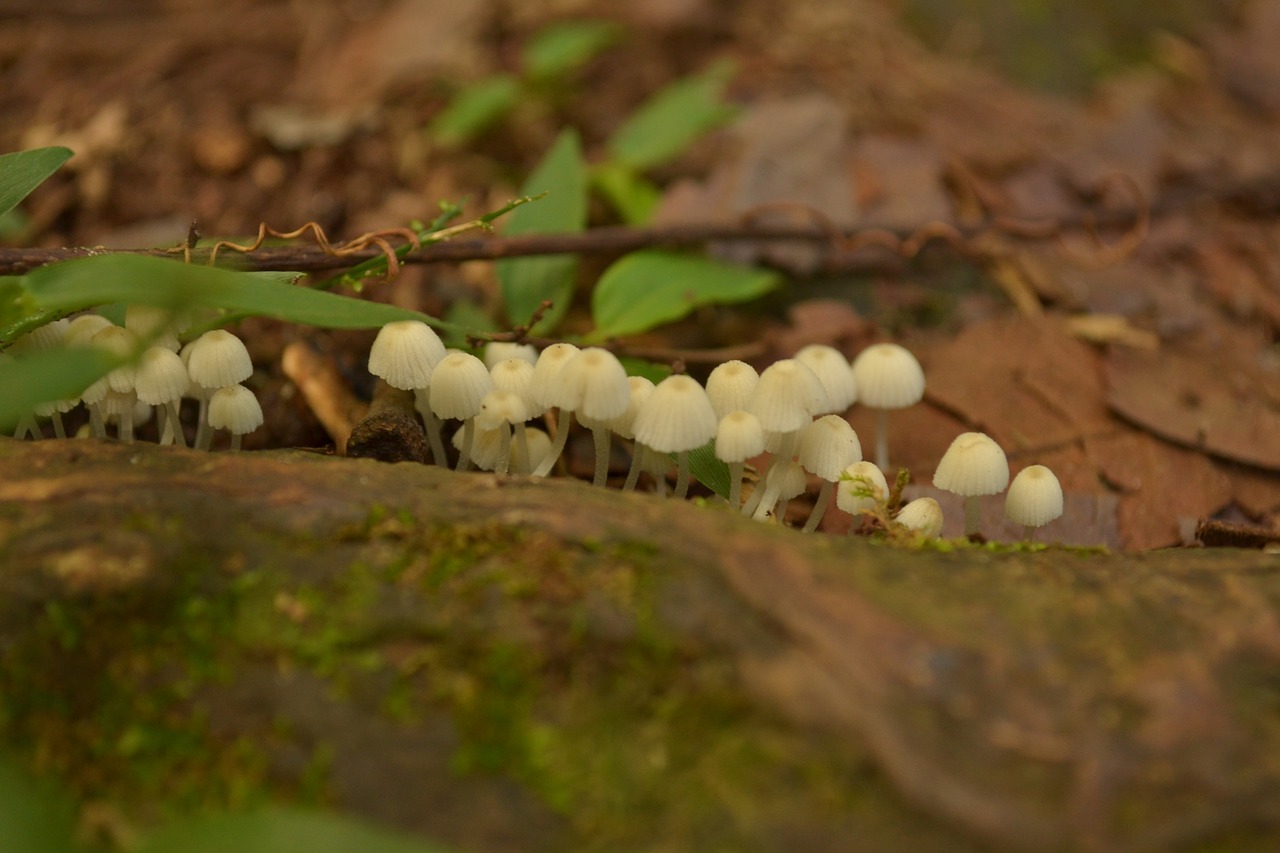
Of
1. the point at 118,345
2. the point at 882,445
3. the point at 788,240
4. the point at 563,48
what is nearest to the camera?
the point at 118,345

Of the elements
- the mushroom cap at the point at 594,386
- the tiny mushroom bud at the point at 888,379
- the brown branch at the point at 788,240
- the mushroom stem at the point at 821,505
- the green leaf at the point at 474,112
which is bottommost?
the mushroom stem at the point at 821,505

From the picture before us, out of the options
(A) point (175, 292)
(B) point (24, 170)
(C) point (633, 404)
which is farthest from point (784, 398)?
(B) point (24, 170)

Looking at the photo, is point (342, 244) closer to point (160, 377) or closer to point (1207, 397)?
point (160, 377)

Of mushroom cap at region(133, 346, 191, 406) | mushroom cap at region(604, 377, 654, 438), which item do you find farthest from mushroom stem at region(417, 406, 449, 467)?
mushroom cap at region(133, 346, 191, 406)

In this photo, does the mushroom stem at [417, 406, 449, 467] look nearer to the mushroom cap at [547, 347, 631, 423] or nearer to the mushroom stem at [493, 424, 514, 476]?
the mushroom stem at [493, 424, 514, 476]

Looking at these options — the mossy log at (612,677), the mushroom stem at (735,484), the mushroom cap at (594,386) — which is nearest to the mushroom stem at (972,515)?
the mushroom stem at (735,484)

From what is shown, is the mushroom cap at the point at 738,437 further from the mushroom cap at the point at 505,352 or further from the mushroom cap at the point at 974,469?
the mushroom cap at the point at 505,352

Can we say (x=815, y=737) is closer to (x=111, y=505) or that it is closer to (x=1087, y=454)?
(x=111, y=505)
